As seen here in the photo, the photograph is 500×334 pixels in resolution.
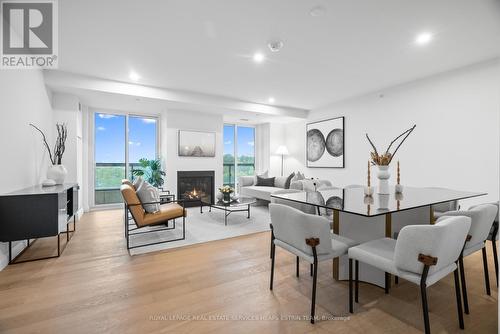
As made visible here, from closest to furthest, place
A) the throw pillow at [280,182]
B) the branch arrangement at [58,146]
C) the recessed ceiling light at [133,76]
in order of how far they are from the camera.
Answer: the branch arrangement at [58,146] → the recessed ceiling light at [133,76] → the throw pillow at [280,182]

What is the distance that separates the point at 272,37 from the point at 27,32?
9.65 feet

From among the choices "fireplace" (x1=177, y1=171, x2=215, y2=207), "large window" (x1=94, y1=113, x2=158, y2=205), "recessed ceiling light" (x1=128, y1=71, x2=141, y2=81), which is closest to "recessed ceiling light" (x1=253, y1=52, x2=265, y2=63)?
"recessed ceiling light" (x1=128, y1=71, x2=141, y2=81)

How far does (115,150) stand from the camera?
591cm

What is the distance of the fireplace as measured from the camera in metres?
5.93

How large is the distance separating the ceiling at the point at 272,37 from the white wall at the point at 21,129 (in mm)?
640

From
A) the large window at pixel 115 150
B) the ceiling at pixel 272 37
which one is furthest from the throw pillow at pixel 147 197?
the large window at pixel 115 150

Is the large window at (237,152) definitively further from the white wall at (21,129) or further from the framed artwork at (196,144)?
the white wall at (21,129)

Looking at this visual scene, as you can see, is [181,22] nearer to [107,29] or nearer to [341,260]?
[107,29]

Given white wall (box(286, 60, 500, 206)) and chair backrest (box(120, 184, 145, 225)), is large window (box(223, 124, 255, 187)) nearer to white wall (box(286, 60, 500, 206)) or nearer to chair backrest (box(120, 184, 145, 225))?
white wall (box(286, 60, 500, 206))

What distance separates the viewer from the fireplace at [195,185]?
5.93 metres

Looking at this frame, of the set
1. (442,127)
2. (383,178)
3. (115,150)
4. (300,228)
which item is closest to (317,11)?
(383,178)

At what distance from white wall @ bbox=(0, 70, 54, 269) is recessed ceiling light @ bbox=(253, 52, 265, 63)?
290 cm

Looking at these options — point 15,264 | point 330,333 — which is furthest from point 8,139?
point 330,333

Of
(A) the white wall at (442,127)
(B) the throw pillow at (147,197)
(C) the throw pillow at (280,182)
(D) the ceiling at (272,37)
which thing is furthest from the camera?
(C) the throw pillow at (280,182)
